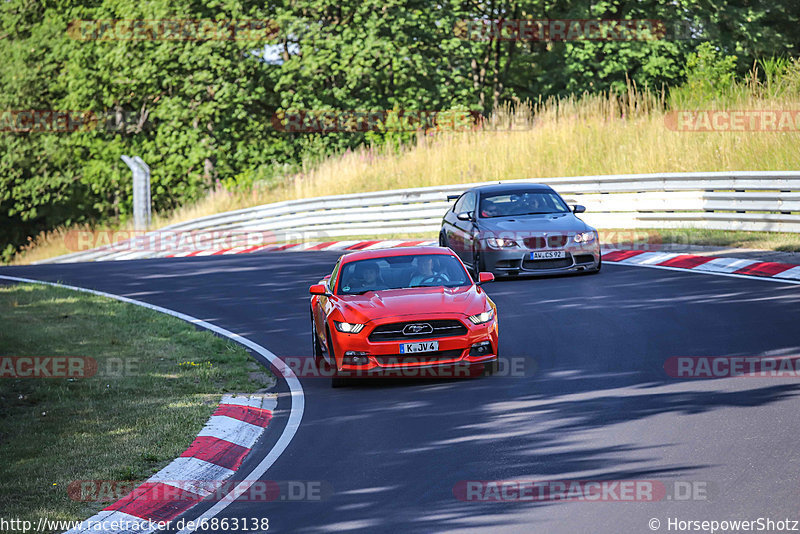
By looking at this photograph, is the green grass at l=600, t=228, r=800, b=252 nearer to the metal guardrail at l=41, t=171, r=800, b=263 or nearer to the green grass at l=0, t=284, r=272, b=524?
the metal guardrail at l=41, t=171, r=800, b=263

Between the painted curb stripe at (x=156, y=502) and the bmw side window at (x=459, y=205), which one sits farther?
the bmw side window at (x=459, y=205)

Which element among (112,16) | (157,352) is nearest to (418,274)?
(157,352)

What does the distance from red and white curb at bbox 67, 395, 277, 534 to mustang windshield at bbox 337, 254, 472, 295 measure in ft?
6.82

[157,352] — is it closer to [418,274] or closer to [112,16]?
[418,274]

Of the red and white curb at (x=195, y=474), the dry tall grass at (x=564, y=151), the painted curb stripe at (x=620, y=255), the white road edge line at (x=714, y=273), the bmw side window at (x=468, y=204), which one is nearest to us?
the red and white curb at (x=195, y=474)

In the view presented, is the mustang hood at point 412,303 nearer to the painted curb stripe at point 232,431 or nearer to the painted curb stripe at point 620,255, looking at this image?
the painted curb stripe at point 232,431

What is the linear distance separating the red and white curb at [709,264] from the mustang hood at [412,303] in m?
6.88

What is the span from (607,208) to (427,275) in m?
13.5

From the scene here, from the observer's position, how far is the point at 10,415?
1061 cm

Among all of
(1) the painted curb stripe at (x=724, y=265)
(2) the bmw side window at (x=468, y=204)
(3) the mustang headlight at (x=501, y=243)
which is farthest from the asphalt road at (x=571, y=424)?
(2) the bmw side window at (x=468, y=204)

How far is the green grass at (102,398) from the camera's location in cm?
836

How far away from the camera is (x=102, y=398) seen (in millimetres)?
11289

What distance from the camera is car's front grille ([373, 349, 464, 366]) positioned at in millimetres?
11195

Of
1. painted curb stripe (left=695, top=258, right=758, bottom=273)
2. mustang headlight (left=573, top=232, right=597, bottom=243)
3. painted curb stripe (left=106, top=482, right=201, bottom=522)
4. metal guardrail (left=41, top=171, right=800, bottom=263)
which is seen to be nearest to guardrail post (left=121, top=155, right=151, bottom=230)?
A: metal guardrail (left=41, top=171, right=800, bottom=263)
